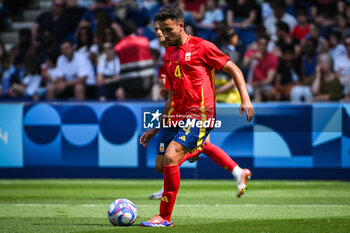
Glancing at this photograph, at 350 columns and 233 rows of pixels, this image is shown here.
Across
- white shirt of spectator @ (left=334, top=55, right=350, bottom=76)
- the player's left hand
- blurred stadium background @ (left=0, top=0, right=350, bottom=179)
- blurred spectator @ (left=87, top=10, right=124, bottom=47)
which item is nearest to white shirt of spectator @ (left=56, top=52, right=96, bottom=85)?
blurred spectator @ (left=87, top=10, right=124, bottom=47)

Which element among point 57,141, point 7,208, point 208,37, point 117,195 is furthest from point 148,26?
A: point 7,208

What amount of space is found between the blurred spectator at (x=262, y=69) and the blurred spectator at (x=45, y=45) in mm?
5199

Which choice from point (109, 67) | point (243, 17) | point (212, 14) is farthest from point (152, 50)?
point (243, 17)

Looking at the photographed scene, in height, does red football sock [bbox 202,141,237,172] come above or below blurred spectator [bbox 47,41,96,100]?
below

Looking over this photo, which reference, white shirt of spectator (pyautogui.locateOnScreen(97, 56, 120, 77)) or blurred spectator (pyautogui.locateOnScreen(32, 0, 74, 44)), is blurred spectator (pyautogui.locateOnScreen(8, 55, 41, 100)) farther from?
white shirt of spectator (pyautogui.locateOnScreen(97, 56, 120, 77))

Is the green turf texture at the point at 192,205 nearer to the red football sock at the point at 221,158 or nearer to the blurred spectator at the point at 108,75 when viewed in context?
the red football sock at the point at 221,158

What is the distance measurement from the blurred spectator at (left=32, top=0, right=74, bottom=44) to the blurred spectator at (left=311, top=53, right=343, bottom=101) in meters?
6.77

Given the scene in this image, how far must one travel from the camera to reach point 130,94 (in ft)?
44.0

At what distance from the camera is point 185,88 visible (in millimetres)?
6082

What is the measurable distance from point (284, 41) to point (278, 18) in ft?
3.91

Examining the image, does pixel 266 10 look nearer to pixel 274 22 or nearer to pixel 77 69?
pixel 274 22

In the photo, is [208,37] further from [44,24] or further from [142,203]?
[142,203]

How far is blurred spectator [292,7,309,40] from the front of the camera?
49.5ft

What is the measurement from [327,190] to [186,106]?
4.62 metres
